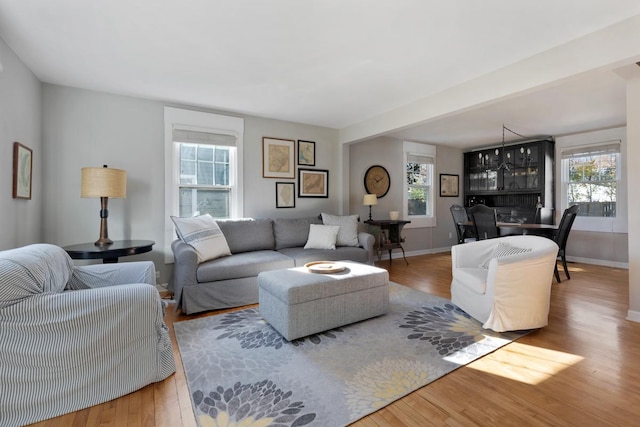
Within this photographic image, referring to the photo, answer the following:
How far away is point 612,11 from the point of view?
1.98m

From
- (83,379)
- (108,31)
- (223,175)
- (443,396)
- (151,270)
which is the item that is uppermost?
(108,31)

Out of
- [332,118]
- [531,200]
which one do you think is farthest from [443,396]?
[531,200]

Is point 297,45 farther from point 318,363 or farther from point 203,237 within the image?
point 318,363

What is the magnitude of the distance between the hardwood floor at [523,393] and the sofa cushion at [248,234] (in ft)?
5.33

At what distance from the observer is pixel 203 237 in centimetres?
324

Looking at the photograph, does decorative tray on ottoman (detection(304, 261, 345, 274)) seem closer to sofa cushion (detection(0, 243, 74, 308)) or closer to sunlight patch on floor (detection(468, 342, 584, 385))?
sunlight patch on floor (detection(468, 342, 584, 385))

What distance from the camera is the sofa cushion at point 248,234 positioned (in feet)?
12.0

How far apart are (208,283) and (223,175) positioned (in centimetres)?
172

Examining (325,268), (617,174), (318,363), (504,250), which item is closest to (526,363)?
(504,250)

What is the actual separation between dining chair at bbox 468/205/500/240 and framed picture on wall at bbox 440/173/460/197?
95.1 inches

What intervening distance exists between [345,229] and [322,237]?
394 mm

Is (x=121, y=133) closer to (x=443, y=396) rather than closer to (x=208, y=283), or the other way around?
(x=208, y=283)

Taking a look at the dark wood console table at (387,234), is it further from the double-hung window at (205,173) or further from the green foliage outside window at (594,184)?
the green foliage outside window at (594,184)

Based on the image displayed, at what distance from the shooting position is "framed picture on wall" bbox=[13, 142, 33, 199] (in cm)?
242
